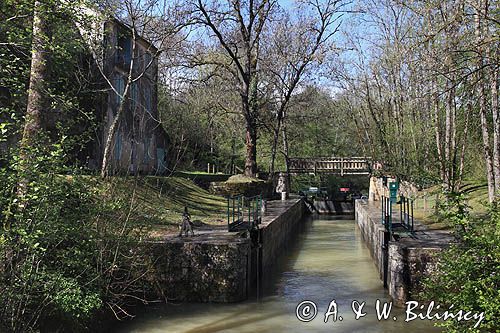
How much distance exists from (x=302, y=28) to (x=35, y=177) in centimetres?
2553

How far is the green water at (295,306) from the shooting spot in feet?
32.9

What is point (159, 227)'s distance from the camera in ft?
49.2

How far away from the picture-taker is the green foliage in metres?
6.21

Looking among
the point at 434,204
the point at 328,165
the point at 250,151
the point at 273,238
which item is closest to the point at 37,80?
the point at 273,238

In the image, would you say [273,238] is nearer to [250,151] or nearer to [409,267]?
[409,267]

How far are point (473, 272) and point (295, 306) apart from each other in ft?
18.3

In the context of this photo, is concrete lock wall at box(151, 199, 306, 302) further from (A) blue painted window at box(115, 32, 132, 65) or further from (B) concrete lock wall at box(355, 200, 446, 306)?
(A) blue painted window at box(115, 32, 132, 65)

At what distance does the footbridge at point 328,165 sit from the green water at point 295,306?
22.6 meters

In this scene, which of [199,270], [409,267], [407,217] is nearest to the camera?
[409,267]

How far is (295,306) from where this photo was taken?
11734 millimetres

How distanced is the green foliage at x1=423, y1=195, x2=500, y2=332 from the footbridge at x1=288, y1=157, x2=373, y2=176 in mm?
34397

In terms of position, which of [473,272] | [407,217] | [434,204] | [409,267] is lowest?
[409,267]

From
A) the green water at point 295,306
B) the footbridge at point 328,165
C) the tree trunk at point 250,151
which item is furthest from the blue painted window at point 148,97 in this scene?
the footbridge at point 328,165

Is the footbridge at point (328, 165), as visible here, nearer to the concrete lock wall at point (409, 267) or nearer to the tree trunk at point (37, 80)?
the concrete lock wall at point (409, 267)
